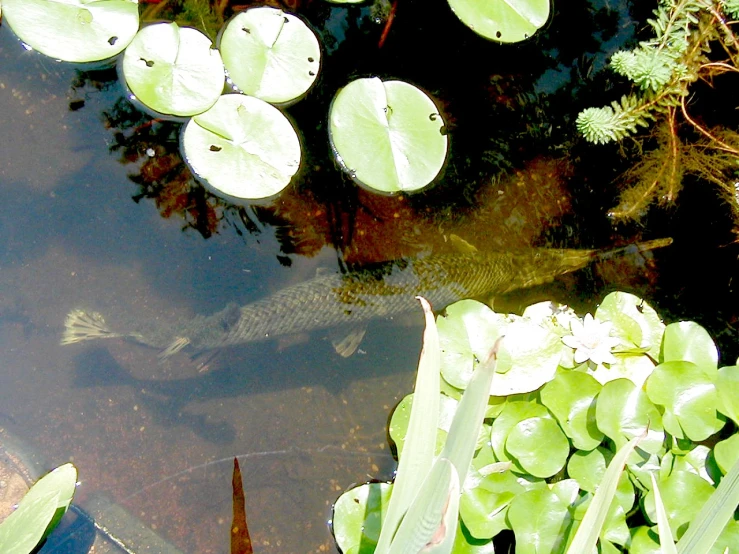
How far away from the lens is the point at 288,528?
317 centimetres

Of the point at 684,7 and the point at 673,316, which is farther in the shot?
the point at 673,316

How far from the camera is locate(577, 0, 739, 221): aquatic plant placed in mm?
3295

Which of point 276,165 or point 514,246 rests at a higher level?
point 276,165

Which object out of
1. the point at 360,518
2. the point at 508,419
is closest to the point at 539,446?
the point at 508,419

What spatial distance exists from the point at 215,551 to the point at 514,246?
2.39 meters

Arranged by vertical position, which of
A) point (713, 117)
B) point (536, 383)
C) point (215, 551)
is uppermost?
point (713, 117)

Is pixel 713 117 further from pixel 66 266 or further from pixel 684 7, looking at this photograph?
pixel 66 266

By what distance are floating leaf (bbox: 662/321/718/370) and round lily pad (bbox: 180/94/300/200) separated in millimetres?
2047

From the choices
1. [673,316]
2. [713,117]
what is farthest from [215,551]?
[713,117]

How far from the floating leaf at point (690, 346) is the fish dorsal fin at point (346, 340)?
1.60 m

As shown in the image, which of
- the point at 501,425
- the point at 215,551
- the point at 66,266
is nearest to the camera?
the point at 501,425

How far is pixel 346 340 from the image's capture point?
11.8ft

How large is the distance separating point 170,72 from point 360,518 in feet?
7.74

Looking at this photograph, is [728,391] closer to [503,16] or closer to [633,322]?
[633,322]
